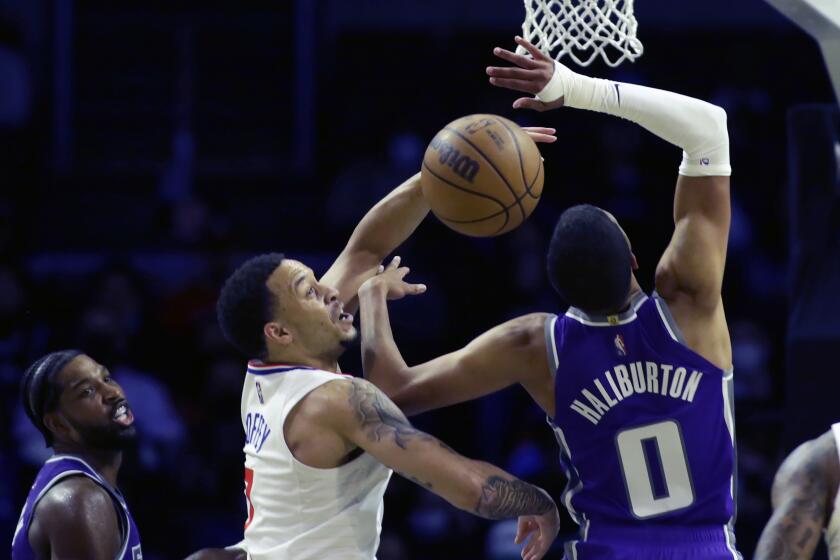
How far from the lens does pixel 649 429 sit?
395 cm

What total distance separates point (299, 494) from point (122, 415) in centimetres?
92

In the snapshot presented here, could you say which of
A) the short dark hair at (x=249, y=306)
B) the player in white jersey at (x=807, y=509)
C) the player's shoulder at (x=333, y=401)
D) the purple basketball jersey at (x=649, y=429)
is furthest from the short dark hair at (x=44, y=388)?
the player in white jersey at (x=807, y=509)

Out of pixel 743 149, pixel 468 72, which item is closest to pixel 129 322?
pixel 468 72

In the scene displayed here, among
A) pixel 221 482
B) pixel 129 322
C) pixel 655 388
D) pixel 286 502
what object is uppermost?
pixel 655 388

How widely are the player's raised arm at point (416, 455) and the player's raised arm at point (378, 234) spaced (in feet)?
2.98

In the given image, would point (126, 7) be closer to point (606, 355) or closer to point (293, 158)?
point (293, 158)

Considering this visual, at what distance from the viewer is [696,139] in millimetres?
4043

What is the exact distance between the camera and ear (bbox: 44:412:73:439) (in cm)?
449

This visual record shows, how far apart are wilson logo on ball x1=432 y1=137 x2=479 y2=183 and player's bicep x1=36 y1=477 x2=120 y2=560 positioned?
5.05 ft

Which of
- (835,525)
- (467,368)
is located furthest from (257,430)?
(835,525)

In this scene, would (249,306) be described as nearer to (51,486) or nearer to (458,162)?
(458,162)

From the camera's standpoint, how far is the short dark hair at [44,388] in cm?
449

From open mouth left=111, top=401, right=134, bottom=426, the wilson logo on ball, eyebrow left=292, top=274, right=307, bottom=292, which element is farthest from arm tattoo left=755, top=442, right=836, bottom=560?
open mouth left=111, top=401, right=134, bottom=426

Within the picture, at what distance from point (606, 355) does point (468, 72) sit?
7343mm
